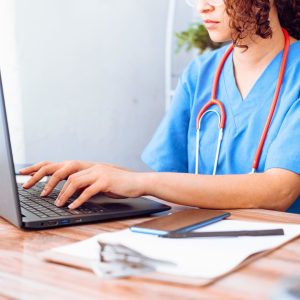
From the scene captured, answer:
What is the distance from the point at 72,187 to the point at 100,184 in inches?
1.8

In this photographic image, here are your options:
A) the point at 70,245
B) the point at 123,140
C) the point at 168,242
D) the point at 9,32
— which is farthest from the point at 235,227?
the point at 123,140

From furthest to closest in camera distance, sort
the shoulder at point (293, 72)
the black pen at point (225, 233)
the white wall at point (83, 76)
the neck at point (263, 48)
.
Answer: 1. the white wall at point (83, 76)
2. the neck at point (263, 48)
3. the shoulder at point (293, 72)
4. the black pen at point (225, 233)

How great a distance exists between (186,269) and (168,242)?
0.35 feet

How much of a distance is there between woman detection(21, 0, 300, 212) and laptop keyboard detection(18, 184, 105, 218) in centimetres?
2

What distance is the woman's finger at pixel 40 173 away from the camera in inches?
40.4

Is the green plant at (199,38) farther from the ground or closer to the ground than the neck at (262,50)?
closer to the ground

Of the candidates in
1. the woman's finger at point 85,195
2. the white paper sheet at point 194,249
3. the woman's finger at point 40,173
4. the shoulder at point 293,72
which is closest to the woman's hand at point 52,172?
the woman's finger at point 40,173

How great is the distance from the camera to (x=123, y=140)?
8.73 ft

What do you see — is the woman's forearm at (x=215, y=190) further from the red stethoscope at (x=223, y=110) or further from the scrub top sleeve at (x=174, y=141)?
the scrub top sleeve at (x=174, y=141)

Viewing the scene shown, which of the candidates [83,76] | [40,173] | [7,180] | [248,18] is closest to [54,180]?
[40,173]

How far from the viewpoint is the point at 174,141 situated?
1.39 metres

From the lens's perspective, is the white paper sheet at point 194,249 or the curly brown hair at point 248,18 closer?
the white paper sheet at point 194,249

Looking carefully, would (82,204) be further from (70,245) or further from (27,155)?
(27,155)

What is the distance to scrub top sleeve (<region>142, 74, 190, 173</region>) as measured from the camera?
4.53 feet
